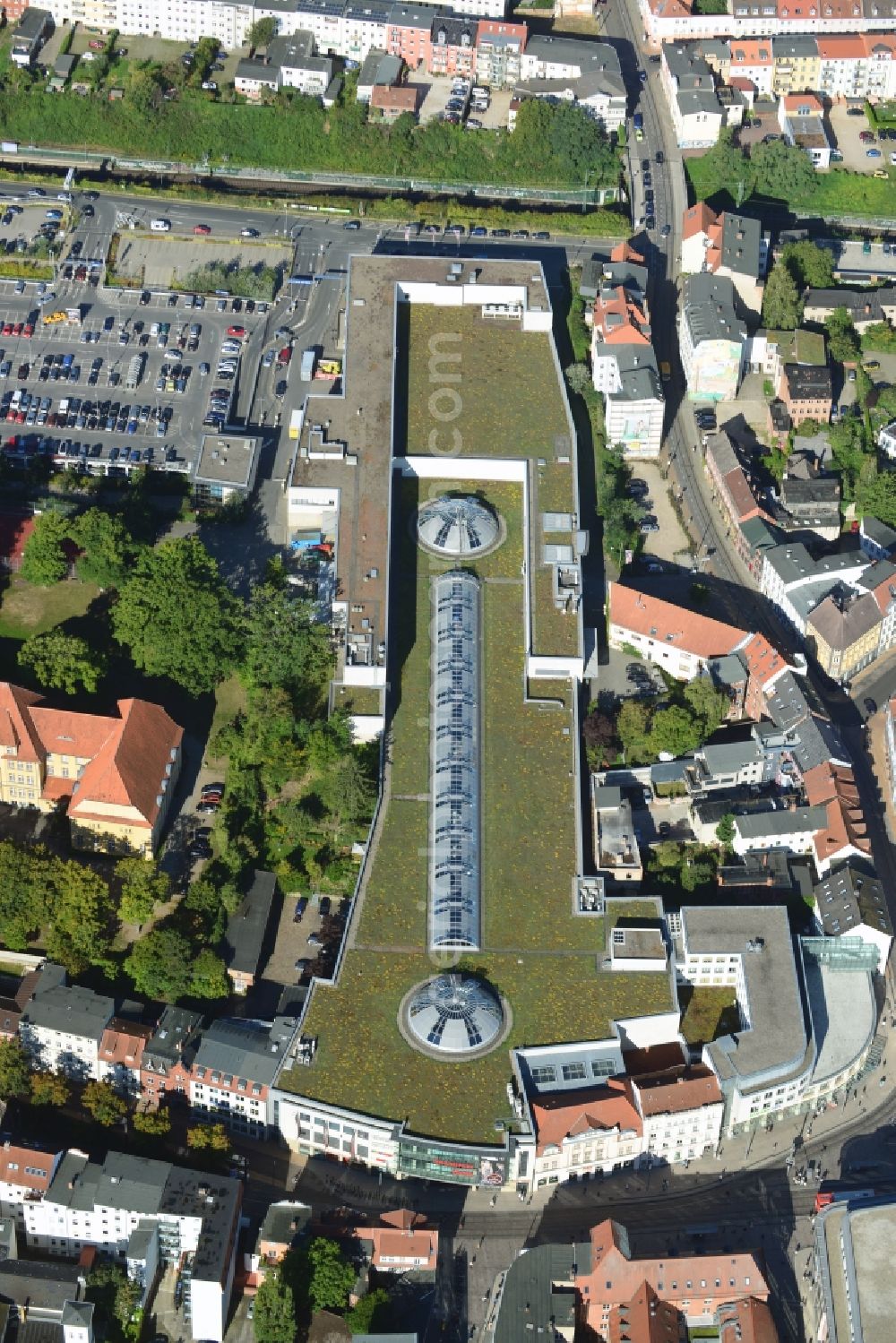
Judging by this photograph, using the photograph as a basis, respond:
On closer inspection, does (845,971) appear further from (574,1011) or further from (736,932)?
(574,1011)

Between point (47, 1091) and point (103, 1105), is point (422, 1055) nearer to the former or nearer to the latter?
point (103, 1105)

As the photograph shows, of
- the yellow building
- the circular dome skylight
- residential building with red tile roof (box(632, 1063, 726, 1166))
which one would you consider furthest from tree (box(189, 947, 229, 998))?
residential building with red tile roof (box(632, 1063, 726, 1166))

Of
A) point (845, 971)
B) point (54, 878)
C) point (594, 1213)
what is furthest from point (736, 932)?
point (54, 878)

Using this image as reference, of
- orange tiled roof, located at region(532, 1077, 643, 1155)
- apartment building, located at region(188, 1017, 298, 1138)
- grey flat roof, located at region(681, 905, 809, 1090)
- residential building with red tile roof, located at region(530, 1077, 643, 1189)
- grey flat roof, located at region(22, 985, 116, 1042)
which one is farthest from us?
grey flat roof, located at region(22, 985, 116, 1042)

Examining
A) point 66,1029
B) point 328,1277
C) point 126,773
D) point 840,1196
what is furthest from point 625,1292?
point 126,773

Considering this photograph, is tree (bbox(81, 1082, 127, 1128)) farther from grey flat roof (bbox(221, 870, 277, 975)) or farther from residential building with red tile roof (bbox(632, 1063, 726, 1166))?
residential building with red tile roof (bbox(632, 1063, 726, 1166))

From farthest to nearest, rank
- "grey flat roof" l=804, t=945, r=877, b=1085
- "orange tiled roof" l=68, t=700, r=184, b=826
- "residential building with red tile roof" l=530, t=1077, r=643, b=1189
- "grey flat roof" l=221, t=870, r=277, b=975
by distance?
"orange tiled roof" l=68, t=700, r=184, b=826 → "grey flat roof" l=221, t=870, r=277, b=975 → "grey flat roof" l=804, t=945, r=877, b=1085 → "residential building with red tile roof" l=530, t=1077, r=643, b=1189
